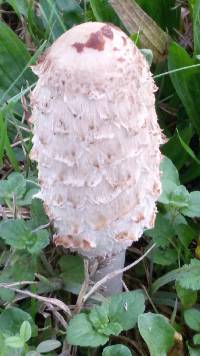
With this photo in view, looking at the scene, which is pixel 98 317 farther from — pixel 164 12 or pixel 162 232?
pixel 164 12

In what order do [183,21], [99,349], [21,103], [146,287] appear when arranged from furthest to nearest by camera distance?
1. [183,21]
2. [21,103]
3. [146,287]
4. [99,349]

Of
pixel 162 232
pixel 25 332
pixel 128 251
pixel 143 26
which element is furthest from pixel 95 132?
pixel 143 26

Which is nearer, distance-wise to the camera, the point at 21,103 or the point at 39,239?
the point at 39,239

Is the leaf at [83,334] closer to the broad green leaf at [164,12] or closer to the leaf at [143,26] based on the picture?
the leaf at [143,26]

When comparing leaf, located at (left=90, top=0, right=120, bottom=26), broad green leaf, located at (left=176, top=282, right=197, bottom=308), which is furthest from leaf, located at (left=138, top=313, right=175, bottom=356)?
leaf, located at (left=90, top=0, right=120, bottom=26)

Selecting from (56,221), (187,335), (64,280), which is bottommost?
(187,335)

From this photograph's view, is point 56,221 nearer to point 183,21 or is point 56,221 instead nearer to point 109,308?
point 109,308

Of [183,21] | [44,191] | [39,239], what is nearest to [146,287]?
[39,239]
